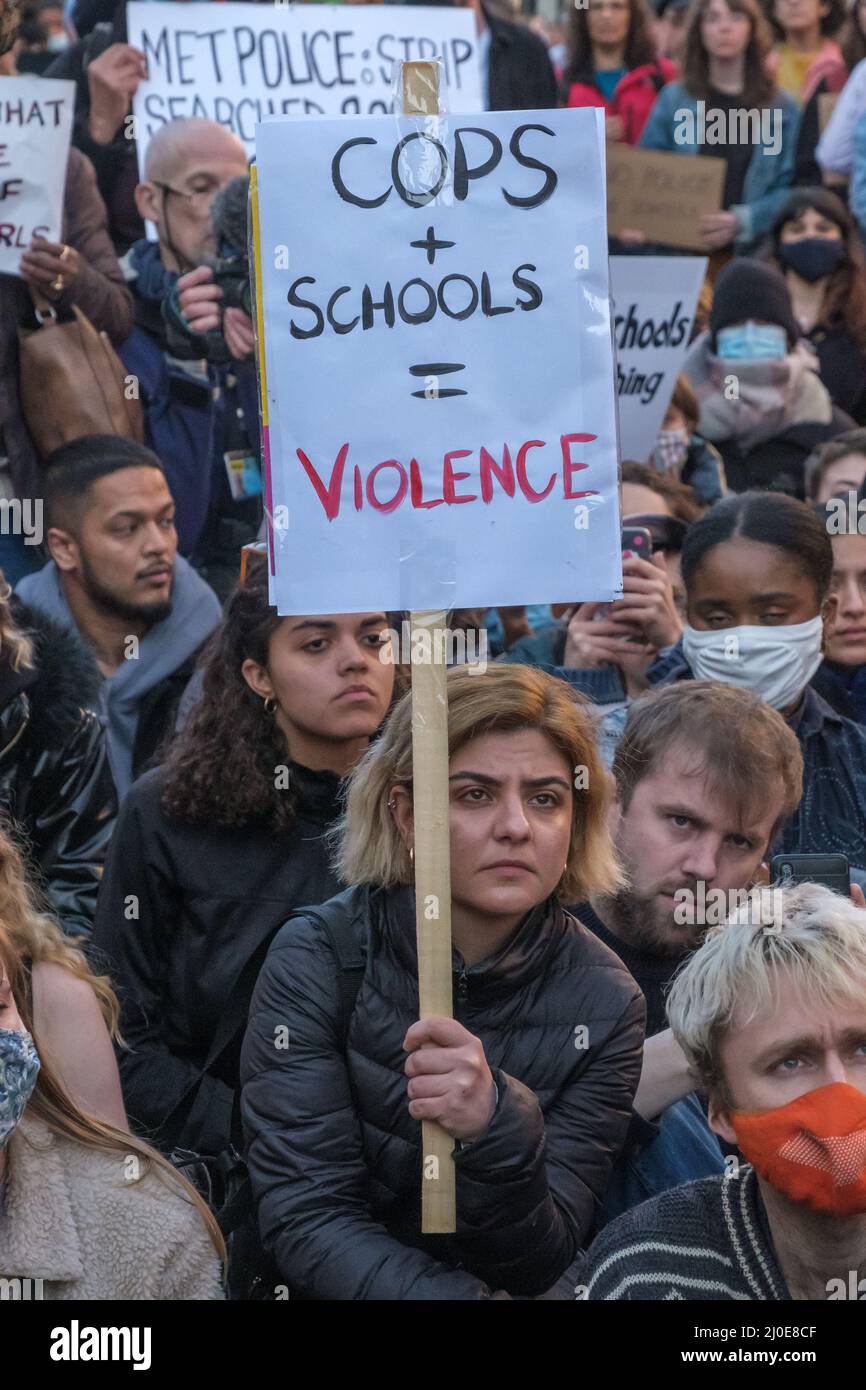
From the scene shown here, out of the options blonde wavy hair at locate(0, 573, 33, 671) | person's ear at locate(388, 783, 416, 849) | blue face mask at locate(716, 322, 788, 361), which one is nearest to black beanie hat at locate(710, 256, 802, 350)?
blue face mask at locate(716, 322, 788, 361)

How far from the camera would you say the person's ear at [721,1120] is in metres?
2.81

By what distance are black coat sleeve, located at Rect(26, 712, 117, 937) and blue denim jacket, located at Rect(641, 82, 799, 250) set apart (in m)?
4.09

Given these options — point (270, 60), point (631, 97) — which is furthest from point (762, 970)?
point (631, 97)

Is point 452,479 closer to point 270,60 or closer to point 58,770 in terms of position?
point 58,770

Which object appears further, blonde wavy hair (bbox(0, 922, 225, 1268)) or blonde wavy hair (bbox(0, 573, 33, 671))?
blonde wavy hair (bbox(0, 573, 33, 671))

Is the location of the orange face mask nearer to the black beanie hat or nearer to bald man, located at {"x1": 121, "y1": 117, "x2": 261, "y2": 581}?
bald man, located at {"x1": 121, "y1": 117, "x2": 261, "y2": 581}

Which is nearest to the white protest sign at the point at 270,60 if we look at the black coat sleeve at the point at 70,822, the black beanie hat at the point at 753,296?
the black beanie hat at the point at 753,296

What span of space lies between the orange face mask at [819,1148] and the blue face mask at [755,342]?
4.28 meters

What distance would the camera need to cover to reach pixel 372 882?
3.20 meters

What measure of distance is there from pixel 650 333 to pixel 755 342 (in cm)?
76

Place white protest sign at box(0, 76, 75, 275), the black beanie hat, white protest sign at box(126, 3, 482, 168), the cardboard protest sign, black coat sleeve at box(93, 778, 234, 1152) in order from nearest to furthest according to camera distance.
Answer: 1. black coat sleeve at box(93, 778, 234, 1152)
2. white protest sign at box(0, 76, 75, 275)
3. white protest sign at box(126, 3, 482, 168)
4. the black beanie hat
5. the cardboard protest sign

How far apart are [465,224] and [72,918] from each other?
185 cm

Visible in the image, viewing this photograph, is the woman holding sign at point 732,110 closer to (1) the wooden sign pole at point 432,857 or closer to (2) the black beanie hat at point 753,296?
(2) the black beanie hat at point 753,296

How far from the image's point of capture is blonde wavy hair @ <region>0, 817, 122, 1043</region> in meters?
3.12
